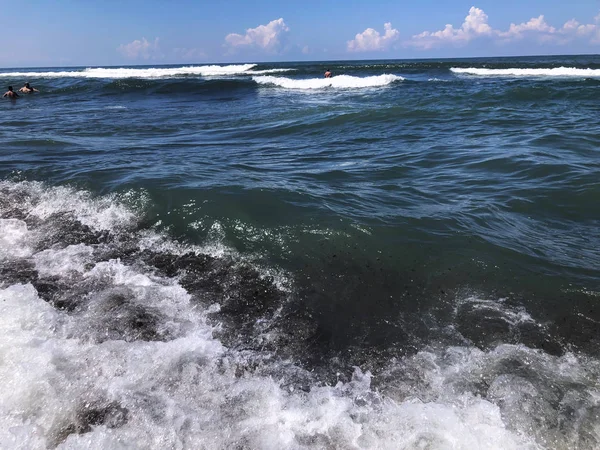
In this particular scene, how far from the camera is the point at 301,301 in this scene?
14.4 ft

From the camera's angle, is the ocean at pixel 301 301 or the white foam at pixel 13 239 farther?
the white foam at pixel 13 239

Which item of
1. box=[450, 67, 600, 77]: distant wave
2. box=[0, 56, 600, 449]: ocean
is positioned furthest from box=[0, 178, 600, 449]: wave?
box=[450, 67, 600, 77]: distant wave

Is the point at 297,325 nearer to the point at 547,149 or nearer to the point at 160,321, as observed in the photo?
the point at 160,321

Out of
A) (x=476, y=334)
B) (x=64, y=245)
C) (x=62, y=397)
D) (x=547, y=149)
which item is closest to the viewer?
(x=62, y=397)

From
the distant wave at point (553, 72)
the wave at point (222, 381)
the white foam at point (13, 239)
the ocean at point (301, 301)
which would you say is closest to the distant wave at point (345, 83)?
the distant wave at point (553, 72)

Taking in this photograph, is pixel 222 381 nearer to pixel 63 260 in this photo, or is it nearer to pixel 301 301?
pixel 301 301

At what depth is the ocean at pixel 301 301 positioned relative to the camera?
2.93 metres

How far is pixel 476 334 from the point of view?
150 inches

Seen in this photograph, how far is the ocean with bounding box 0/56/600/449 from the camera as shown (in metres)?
2.93

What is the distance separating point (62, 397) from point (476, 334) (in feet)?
11.9

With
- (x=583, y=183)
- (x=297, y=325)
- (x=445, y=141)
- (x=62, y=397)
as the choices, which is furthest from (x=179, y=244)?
(x=445, y=141)

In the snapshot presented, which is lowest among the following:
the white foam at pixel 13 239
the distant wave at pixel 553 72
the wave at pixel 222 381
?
the wave at pixel 222 381

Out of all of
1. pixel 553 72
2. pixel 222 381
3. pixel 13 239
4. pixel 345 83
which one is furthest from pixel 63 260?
pixel 553 72

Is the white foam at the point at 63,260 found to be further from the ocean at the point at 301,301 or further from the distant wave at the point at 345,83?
the distant wave at the point at 345,83
